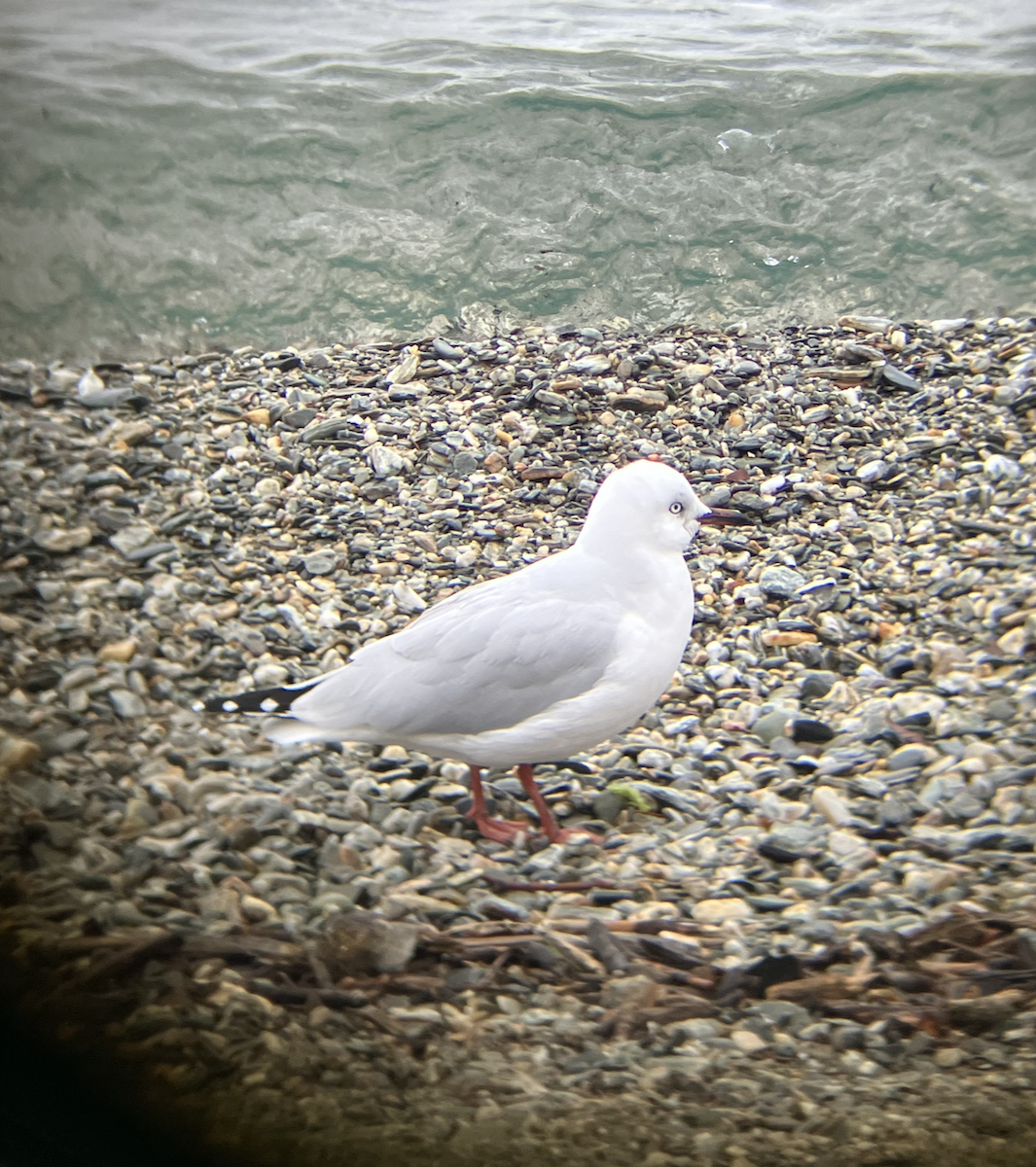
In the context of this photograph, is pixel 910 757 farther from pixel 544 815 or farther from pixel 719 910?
pixel 544 815

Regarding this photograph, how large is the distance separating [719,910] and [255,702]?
680 mm

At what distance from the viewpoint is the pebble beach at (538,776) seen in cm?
123

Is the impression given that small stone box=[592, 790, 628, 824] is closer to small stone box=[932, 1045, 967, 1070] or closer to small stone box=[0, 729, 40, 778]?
small stone box=[932, 1045, 967, 1070]

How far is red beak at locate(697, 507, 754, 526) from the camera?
1.74 metres

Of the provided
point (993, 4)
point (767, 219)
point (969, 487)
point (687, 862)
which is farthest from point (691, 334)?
point (687, 862)

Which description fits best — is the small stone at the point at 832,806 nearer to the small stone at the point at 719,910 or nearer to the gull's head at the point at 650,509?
the small stone at the point at 719,910

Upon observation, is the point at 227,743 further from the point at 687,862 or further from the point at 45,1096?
the point at 687,862

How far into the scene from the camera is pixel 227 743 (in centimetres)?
149

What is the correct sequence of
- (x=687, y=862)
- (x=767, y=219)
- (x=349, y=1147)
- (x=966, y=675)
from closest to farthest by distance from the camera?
(x=349, y=1147) < (x=687, y=862) < (x=966, y=675) < (x=767, y=219)

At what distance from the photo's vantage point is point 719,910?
4.57ft

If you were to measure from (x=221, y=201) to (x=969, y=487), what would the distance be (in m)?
1.34

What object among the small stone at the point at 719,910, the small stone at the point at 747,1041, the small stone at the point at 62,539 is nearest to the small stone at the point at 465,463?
the small stone at the point at 62,539

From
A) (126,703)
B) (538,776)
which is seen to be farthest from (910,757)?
(126,703)

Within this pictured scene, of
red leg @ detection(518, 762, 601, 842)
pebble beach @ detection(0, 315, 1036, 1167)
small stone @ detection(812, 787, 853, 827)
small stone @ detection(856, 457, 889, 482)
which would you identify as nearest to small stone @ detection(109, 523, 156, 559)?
pebble beach @ detection(0, 315, 1036, 1167)
